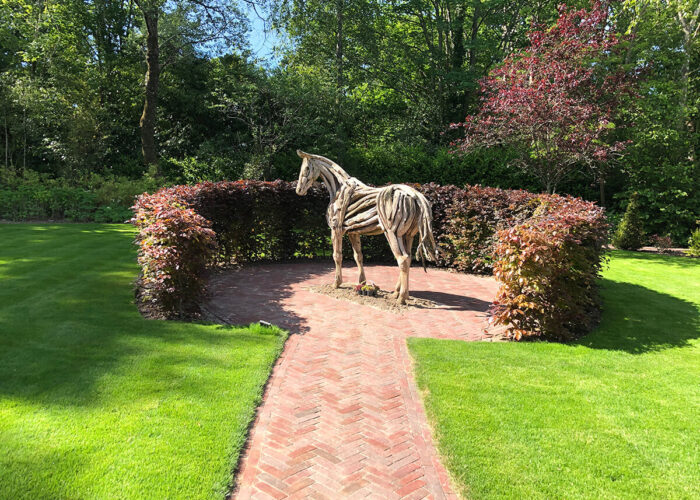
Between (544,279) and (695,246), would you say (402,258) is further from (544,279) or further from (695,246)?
(695,246)

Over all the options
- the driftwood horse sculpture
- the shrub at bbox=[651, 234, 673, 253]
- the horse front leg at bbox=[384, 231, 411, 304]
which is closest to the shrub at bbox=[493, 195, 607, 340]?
the driftwood horse sculpture

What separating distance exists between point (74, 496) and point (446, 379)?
3511 mm

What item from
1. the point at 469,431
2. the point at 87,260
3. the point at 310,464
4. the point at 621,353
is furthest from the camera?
the point at 87,260

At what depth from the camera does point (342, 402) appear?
13.6 ft

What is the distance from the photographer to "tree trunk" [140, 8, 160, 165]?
59.1ft

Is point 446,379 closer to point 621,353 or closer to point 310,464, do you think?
point 310,464

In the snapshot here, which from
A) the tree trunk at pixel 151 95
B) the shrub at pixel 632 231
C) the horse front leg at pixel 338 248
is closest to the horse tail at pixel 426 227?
the horse front leg at pixel 338 248

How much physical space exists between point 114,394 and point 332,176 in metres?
5.89

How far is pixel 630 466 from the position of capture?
3230 millimetres

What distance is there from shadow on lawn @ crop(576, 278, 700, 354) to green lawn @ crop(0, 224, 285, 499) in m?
4.86

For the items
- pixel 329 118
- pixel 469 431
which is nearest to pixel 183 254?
pixel 469 431

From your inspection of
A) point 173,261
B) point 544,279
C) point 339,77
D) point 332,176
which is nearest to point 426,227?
point 544,279

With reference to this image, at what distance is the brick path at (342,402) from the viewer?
10.0 ft

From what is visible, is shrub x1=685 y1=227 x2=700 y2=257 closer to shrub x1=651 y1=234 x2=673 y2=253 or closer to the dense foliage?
shrub x1=651 y1=234 x2=673 y2=253
